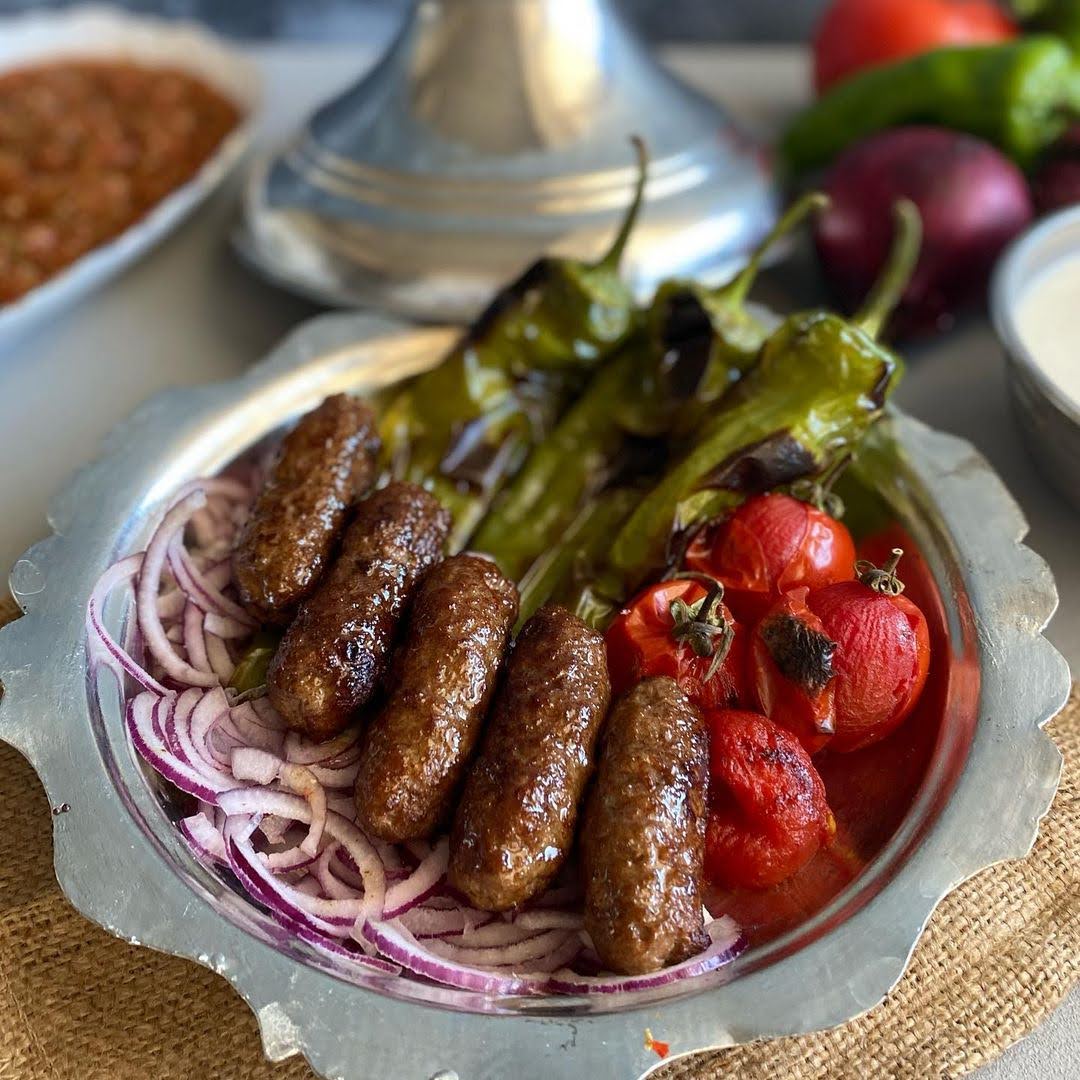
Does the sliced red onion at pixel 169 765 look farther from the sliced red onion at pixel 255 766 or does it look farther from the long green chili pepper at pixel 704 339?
the long green chili pepper at pixel 704 339

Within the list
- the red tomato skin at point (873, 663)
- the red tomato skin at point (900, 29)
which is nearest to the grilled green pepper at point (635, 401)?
the red tomato skin at point (873, 663)

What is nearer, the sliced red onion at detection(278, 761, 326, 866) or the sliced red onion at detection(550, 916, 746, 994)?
the sliced red onion at detection(550, 916, 746, 994)

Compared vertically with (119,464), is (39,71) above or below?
above

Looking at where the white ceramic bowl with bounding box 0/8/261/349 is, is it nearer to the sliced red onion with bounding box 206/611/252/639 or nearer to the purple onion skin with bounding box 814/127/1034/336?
the sliced red onion with bounding box 206/611/252/639

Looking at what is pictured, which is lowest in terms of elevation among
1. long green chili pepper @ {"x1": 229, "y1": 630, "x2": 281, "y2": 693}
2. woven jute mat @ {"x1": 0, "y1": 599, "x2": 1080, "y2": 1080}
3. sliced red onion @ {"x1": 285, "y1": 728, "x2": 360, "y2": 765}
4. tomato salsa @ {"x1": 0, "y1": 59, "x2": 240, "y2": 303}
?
woven jute mat @ {"x1": 0, "y1": 599, "x2": 1080, "y2": 1080}

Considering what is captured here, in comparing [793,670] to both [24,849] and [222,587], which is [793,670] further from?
[24,849]

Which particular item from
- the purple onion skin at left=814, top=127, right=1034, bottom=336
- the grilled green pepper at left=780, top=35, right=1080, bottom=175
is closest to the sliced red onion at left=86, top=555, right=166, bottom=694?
the purple onion skin at left=814, top=127, right=1034, bottom=336

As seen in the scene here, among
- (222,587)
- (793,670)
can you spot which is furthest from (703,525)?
(222,587)
